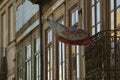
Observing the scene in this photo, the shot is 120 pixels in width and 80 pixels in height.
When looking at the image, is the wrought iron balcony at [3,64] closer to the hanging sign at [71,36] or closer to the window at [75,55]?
the window at [75,55]

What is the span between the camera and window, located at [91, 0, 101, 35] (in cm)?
2548

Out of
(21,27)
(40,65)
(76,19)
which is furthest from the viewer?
(21,27)

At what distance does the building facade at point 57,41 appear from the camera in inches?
869

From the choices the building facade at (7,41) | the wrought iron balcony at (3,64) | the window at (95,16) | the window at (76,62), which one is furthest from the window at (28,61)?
the window at (95,16)

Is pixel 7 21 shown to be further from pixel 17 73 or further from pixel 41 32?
pixel 41 32

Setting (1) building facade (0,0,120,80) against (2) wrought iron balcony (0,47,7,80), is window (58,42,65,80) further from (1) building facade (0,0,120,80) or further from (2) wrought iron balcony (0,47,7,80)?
(2) wrought iron balcony (0,47,7,80)

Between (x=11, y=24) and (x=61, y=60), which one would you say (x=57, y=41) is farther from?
(x=11, y=24)

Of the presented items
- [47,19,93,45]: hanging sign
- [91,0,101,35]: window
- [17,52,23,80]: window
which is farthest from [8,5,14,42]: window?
[47,19,93,45]: hanging sign

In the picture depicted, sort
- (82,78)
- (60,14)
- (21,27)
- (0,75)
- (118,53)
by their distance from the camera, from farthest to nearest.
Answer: (0,75), (21,27), (60,14), (82,78), (118,53)

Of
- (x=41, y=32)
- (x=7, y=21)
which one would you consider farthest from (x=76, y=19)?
(x=7, y=21)

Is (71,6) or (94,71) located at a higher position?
(71,6)

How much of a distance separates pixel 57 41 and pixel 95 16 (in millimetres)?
6684

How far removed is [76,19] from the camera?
95.3ft

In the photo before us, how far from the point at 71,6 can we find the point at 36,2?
6.31m
